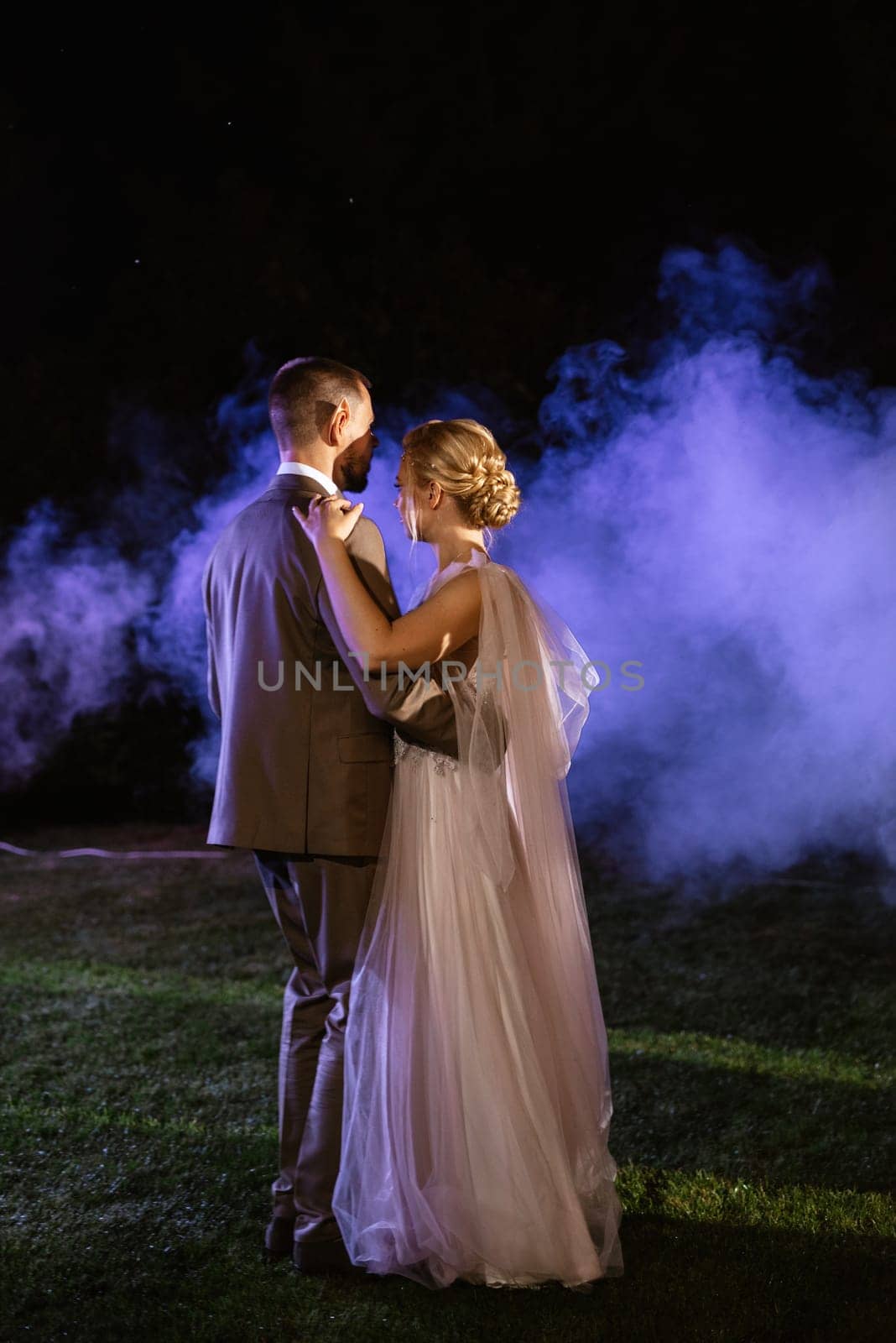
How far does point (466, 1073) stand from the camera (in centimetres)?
264

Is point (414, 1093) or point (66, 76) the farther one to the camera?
point (66, 76)

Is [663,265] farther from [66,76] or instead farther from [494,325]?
[66,76]

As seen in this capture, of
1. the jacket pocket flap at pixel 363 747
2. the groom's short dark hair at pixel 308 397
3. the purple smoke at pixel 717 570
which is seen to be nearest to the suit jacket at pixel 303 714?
the jacket pocket flap at pixel 363 747

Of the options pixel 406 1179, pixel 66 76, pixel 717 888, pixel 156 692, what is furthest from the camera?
pixel 156 692

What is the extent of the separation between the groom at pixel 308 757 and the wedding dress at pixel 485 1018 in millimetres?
61

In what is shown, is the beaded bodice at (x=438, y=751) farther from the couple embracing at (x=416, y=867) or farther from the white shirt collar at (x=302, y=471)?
the white shirt collar at (x=302, y=471)

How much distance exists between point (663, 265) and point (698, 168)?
2.65ft

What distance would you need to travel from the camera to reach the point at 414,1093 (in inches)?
105

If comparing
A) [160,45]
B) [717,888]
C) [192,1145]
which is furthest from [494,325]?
[192,1145]

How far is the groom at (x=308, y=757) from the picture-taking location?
2.73 meters

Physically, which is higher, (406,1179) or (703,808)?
(703,808)

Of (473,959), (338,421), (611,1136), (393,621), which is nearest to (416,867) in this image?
(473,959)

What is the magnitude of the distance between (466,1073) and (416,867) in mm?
463

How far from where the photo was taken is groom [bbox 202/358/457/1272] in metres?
2.73
